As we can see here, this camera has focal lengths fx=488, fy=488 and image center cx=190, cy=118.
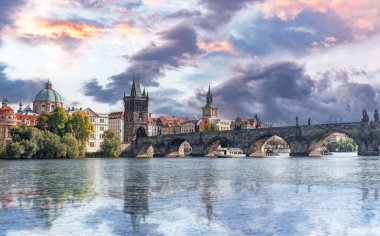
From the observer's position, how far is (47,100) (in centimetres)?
18000

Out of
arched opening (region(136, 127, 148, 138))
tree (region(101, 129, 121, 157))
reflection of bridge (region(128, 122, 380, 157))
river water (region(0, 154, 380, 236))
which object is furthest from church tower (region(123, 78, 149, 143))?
river water (region(0, 154, 380, 236))

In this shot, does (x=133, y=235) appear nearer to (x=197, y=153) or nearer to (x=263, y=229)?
(x=263, y=229)

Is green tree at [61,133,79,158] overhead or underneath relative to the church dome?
underneath

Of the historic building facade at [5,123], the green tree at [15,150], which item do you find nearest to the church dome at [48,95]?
the historic building facade at [5,123]

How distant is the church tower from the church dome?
83.5ft

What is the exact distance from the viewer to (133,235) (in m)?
14.3

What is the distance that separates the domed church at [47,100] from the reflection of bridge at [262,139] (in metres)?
38.1

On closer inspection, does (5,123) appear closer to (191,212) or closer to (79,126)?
(79,126)

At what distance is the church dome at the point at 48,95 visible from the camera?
18050 centimetres

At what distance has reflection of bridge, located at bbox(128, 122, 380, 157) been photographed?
102 meters

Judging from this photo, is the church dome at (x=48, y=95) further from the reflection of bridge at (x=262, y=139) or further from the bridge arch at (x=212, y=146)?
the bridge arch at (x=212, y=146)

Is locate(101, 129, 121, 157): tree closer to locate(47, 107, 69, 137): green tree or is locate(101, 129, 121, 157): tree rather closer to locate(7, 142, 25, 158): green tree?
locate(47, 107, 69, 137): green tree

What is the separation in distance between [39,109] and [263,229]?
173992 millimetres

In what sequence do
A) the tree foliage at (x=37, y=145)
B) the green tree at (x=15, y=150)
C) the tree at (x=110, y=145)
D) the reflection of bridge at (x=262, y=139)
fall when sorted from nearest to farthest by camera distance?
1. the green tree at (x=15, y=150)
2. the tree foliage at (x=37, y=145)
3. the reflection of bridge at (x=262, y=139)
4. the tree at (x=110, y=145)
